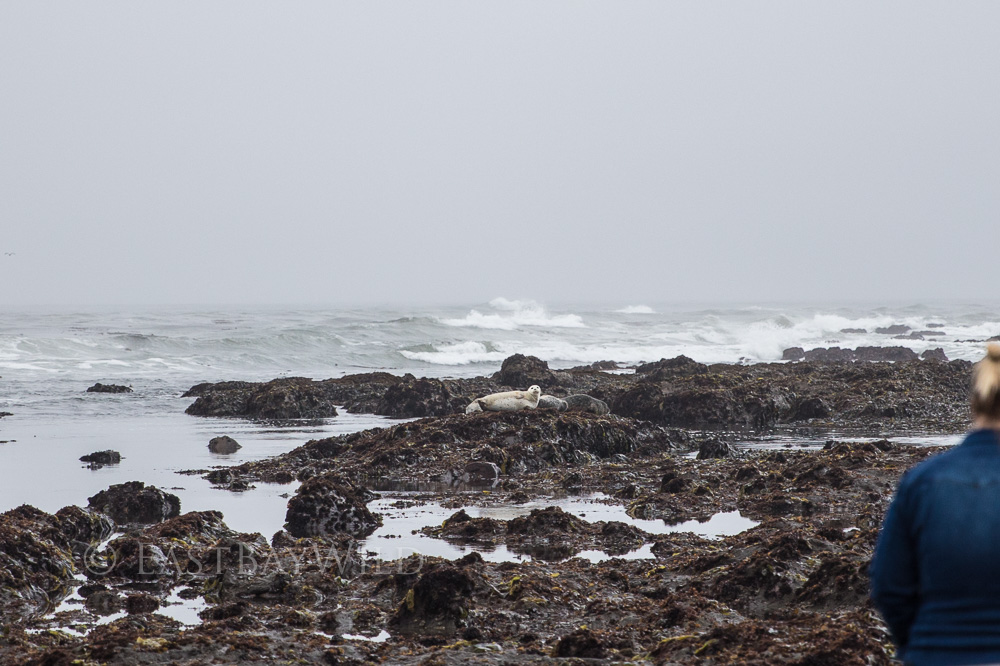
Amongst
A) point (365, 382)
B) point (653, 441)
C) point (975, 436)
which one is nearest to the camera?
point (975, 436)

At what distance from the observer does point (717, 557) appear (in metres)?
6.80

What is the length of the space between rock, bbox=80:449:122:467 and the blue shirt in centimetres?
1197

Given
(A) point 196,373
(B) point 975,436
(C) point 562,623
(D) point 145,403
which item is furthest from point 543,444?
(A) point 196,373

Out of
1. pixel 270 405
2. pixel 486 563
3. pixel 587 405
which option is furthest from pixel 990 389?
pixel 270 405

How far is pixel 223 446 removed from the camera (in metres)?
14.4

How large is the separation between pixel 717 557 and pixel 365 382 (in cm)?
1920

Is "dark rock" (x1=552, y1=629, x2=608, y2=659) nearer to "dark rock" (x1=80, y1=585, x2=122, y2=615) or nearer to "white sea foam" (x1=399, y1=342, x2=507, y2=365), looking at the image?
"dark rock" (x1=80, y1=585, x2=122, y2=615)

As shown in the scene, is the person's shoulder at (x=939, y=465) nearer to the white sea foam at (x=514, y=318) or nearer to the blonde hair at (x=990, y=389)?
the blonde hair at (x=990, y=389)

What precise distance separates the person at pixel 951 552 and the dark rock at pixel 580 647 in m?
2.73

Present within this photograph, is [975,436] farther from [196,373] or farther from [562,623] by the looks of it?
[196,373]

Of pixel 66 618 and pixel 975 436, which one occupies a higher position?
pixel 975 436

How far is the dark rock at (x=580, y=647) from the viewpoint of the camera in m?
5.09

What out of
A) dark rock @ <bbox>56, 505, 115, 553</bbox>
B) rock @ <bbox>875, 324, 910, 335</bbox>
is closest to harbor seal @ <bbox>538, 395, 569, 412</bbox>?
dark rock @ <bbox>56, 505, 115, 553</bbox>

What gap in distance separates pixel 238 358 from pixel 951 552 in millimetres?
37803
